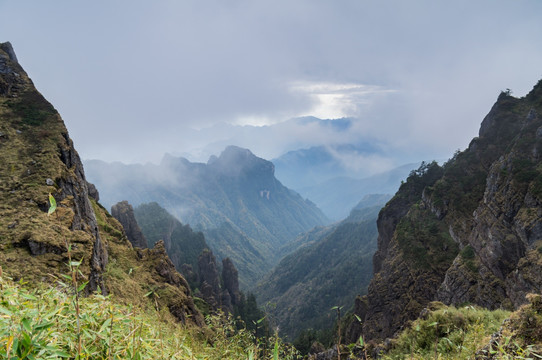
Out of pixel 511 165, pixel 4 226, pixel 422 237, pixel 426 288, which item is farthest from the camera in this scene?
pixel 422 237

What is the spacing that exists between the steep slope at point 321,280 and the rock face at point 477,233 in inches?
1134

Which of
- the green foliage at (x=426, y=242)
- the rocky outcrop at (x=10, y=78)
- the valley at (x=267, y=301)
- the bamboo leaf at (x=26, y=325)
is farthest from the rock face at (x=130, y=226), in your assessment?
the bamboo leaf at (x=26, y=325)

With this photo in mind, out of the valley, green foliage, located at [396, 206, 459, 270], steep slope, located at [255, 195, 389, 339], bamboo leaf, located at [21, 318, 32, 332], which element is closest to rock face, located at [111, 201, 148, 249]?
the valley

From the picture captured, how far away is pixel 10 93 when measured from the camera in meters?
20.2

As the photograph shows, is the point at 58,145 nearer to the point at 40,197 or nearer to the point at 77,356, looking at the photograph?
the point at 40,197

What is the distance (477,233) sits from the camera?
26156 millimetres

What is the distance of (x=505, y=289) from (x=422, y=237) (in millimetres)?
13299

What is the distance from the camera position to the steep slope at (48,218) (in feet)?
34.7

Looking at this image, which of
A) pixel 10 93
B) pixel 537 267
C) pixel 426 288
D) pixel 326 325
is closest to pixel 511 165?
pixel 537 267

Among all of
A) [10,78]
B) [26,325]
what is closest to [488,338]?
[26,325]

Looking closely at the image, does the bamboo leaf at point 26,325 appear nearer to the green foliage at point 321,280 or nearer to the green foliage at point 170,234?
the green foliage at point 321,280

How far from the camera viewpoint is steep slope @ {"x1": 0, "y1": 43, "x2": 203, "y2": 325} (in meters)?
10.6

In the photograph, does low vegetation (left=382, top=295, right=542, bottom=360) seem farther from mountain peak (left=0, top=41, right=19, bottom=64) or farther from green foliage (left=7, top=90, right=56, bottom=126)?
mountain peak (left=0, top=41, right=19, bottom=64)

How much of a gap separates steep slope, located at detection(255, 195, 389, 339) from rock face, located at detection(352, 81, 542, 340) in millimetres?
28805
